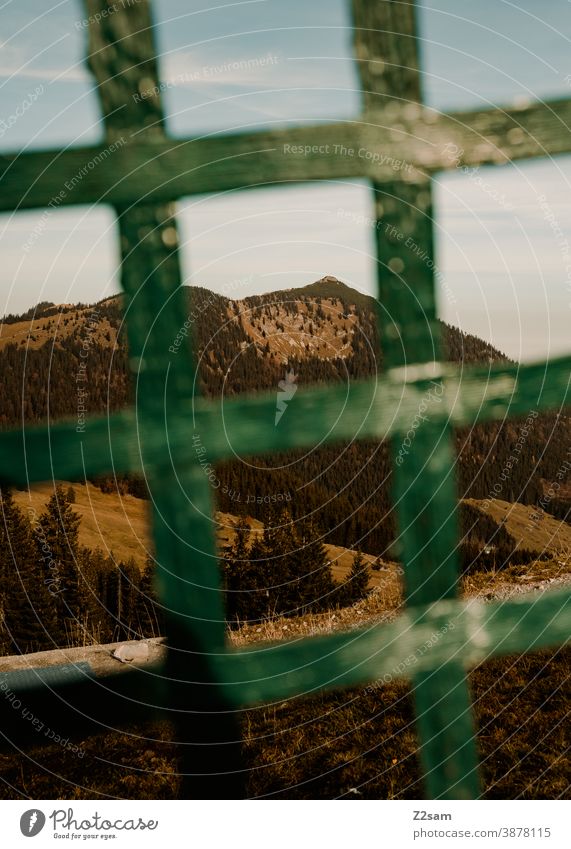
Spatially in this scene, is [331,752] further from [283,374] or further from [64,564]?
[283,374]

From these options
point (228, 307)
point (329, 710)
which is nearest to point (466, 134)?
point (228, 307)

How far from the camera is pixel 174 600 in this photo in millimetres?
2764

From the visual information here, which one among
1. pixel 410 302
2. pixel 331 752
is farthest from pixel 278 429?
pixel 331 752

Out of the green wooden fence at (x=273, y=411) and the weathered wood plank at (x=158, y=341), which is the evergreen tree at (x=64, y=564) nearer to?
the green wooden fence at (x=273, y=411)

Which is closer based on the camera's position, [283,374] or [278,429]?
[278,429]

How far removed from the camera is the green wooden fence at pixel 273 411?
2.69 m

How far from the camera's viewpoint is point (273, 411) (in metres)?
2.80

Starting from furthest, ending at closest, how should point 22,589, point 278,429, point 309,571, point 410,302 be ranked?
point 309,571
point 22,589
point 410,302
point 278,429

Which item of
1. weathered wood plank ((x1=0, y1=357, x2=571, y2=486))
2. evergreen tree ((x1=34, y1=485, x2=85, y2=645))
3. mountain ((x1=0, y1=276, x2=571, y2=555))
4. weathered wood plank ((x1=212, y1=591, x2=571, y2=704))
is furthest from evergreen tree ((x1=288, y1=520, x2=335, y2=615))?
evergreen tree ((x1=34, y1=485, x2=85, y2=645))

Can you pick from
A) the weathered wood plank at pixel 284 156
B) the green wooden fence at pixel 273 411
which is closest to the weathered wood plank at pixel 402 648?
the green wooden fence at pixel 273 411

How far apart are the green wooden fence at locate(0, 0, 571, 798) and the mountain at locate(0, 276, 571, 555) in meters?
0.10

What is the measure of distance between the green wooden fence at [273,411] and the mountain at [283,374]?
0.10m

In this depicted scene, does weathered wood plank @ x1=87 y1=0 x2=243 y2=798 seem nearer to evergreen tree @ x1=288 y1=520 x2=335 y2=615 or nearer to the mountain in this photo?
the mountain

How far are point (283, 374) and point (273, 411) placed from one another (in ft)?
0.64
